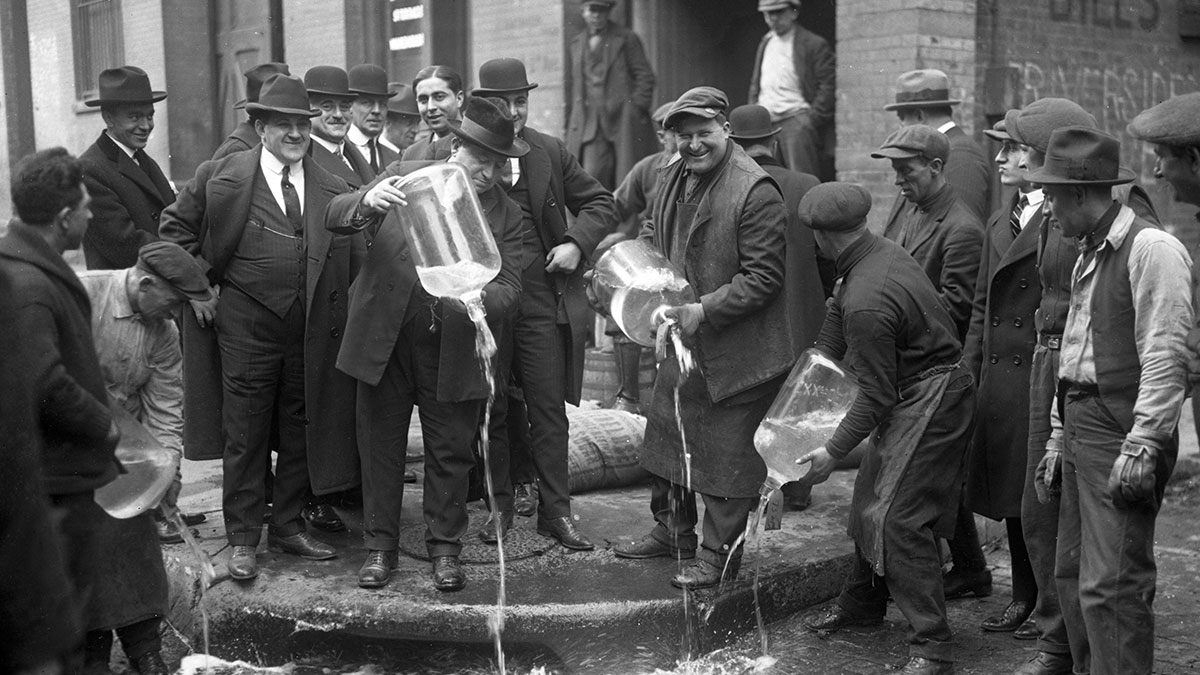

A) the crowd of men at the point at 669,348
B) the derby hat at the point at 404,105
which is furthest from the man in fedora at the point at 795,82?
the crowd of men at the point at 669,348

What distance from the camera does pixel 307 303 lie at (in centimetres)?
530

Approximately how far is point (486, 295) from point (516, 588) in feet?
3.96

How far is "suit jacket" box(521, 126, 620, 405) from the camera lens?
18.7 feet

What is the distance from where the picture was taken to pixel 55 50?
895cm

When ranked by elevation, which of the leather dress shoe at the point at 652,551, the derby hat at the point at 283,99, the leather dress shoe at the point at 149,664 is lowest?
the leather dress shoe at the point at 149,664

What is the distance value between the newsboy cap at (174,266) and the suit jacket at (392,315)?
1.83ft

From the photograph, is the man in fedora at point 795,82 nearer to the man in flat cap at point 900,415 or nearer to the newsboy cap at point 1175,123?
the man in flat cap at point 900,415

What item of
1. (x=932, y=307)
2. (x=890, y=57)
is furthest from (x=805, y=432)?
(x=890, y=57)

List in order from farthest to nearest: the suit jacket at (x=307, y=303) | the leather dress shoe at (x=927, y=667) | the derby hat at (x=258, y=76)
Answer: the derby hat at (x=258, y=76)
the suit jacket at (x=307, y=303)
the leather dress shoe at (x=927, y=667)

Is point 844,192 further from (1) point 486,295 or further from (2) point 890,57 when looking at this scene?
(2) point 890,57

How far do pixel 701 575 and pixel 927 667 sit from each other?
0.96 metres

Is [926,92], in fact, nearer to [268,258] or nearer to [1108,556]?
[1108,556]

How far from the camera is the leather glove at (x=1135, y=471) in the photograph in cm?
376

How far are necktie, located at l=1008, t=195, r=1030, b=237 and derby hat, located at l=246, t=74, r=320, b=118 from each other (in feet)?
9.79
